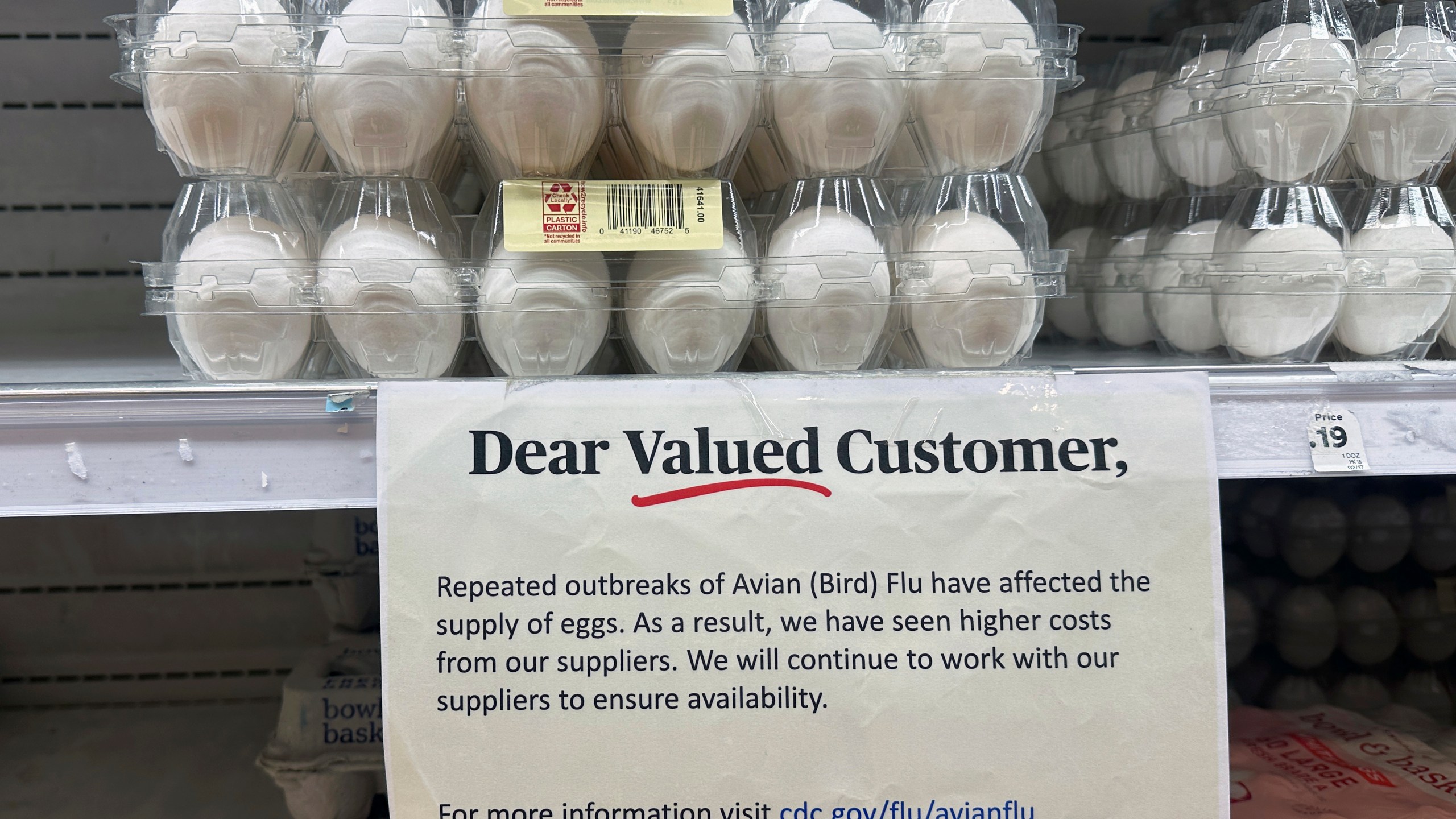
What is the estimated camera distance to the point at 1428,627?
125 centimetres

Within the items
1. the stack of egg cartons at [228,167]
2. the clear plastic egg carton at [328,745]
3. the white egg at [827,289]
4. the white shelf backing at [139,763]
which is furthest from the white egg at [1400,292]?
the white shelf backing at [139,763]

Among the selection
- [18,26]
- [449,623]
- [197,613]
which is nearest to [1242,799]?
[449,623]

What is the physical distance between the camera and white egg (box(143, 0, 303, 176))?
2.28ft

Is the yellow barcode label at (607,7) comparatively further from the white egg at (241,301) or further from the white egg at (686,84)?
the white egg at (241,301)

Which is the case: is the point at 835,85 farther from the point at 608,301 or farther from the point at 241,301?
the point at 241,301

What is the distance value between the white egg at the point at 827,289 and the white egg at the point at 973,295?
1.6 inches

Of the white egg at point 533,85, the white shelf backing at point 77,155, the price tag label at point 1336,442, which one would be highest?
the white shelf backing at point 77,155

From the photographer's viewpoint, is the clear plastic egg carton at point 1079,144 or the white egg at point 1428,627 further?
the white egg at point 1428,627

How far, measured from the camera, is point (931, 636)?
692mm

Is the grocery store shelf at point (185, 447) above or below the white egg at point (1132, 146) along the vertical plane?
below

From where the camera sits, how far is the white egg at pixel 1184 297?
0.90 metres

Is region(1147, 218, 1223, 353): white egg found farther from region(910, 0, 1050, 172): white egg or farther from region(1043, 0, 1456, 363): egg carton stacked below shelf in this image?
region(910, 0, 1050, 172): white egg

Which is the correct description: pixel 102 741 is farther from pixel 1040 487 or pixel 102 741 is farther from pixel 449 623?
pixel 1040 487

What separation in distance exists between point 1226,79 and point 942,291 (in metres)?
0.37
